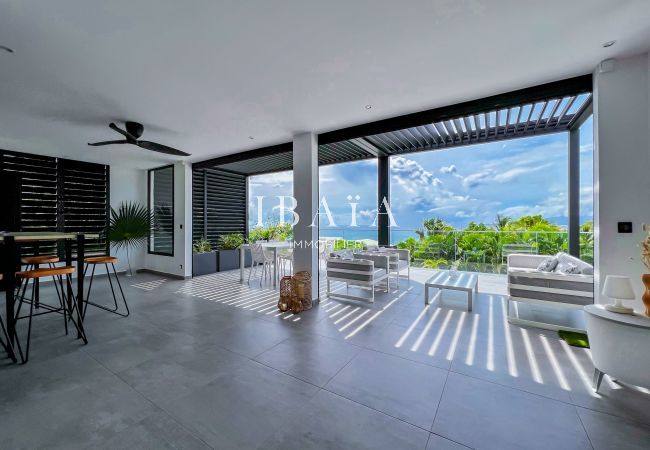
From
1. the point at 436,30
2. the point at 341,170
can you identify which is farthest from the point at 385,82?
the point at 341,170

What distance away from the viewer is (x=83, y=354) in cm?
250

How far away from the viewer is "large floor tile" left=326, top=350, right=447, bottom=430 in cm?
173

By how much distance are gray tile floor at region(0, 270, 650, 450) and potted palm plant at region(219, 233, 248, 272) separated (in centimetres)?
353

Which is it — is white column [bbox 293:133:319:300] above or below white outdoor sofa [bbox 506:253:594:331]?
above

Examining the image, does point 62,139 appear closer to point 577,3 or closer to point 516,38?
point 516,38

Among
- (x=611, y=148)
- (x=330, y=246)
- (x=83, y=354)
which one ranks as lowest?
(x=83, y=354)

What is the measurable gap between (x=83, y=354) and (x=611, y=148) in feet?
17.6

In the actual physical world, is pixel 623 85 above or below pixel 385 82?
below

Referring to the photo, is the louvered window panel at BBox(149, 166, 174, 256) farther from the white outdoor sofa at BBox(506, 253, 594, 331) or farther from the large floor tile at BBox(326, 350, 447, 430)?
the white outdoor sofa at BBox(506, 253, 594, 331)

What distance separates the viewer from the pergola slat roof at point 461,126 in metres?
2.89

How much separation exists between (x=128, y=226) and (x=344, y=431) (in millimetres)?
6599

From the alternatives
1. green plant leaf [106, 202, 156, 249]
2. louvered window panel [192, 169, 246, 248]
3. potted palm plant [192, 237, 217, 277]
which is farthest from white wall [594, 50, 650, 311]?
green plant leaf [106, 202, 156, 249]

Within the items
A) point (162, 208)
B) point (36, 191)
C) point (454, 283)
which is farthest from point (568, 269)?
point (36, 191)

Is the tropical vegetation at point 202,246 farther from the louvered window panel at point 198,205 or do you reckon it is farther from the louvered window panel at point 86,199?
the louvered window panel at point 86,199
